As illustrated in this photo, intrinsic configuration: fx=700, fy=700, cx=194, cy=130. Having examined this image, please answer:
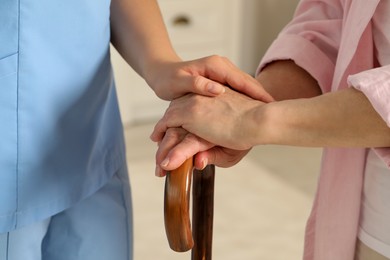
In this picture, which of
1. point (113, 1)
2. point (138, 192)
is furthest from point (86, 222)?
point (138, 192)

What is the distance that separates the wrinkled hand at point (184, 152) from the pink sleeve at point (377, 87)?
0.22 m

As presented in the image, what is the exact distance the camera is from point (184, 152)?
2.96ft

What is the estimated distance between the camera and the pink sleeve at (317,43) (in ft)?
3.54

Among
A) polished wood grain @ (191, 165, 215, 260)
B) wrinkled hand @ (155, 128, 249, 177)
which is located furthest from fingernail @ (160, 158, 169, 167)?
polished wood grain @ (191, 165, 215, 260)

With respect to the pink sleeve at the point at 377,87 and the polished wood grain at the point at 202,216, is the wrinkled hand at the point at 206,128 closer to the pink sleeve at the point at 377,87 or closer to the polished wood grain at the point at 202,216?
the polished wood grain at the point at 202,216

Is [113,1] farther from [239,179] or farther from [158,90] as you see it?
[239,179]

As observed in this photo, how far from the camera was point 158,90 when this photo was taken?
103cm

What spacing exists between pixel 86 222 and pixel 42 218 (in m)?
0.07

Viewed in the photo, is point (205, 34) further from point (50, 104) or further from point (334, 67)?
point (50, 104)

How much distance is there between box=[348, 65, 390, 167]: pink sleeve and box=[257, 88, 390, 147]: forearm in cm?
2

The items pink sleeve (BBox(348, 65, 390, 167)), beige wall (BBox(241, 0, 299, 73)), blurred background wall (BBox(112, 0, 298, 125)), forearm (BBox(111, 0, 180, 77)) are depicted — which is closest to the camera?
pink sleeve (BBox(348, 65, 390, 167))

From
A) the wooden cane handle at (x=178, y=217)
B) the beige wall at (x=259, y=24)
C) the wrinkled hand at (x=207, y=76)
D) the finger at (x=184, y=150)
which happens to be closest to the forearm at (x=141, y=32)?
the wrinkled hand at (x=207, y=76)

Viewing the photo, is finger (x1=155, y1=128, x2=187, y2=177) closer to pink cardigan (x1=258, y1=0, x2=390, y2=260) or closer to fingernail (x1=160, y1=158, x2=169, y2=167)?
fingernail (x1=160, y1=158, x2=169, y2=167)

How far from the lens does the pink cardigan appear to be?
989 millimetres
